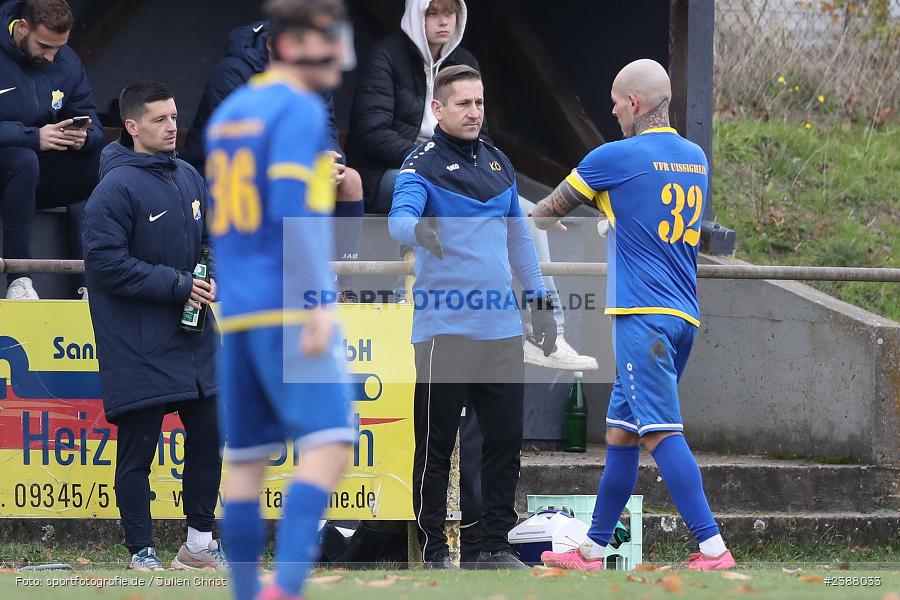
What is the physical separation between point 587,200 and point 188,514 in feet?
7.93

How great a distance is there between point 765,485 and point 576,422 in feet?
4.27

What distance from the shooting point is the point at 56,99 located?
8.06 meters

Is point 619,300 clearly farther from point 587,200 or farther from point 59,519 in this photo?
point 59,519

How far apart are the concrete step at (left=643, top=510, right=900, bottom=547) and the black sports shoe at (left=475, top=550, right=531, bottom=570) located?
1824mm

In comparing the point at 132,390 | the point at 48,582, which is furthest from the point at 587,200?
the point at 48,582

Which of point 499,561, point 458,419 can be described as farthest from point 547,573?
point 458,419

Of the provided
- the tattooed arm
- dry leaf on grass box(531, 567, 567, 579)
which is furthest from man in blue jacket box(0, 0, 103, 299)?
dry leaf on grass box(531, 567, 567, 579)

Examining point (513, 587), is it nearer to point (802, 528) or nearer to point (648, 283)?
point (648, 283)

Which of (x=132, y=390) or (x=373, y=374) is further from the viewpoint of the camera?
(x=373, y=374)

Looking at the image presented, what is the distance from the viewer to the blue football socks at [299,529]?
354 centimetres

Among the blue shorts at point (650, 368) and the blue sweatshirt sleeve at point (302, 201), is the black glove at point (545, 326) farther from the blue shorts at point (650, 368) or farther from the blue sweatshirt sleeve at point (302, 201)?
the blue sweatshirt sleeve at point (302, 201)

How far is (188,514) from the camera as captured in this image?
6469mm

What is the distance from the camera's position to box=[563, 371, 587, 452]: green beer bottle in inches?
353

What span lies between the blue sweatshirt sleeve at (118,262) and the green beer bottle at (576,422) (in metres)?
3.40
